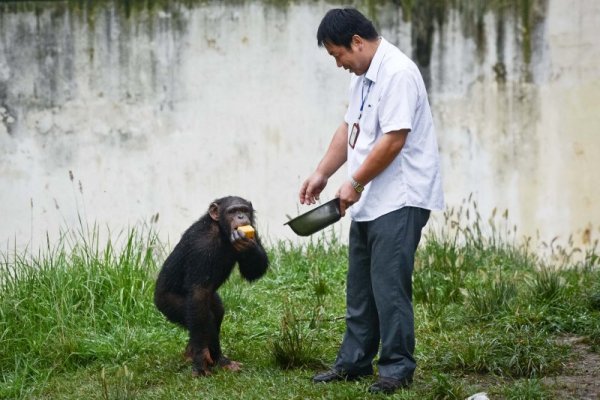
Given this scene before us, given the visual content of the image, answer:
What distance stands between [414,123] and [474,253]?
3.85 m

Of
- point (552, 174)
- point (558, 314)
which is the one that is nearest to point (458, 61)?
point (552, 174)

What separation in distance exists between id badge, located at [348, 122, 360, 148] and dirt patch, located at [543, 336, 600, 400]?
1.75 meters

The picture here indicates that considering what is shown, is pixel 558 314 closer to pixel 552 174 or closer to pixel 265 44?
pixel 552 174

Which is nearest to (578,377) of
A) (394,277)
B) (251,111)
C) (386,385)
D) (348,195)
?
(386,385)

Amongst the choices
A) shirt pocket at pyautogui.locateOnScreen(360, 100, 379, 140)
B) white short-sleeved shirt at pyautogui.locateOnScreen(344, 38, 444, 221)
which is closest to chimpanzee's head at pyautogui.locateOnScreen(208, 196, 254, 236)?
white short-sleeved shirt at pyautogui.locateOnScreen(344, 38, 444, 221)

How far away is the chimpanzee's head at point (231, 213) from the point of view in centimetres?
731

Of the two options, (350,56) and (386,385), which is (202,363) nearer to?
(386,385)

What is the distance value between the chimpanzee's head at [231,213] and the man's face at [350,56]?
1254mm

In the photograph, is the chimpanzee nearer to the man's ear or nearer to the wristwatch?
the wristwatch

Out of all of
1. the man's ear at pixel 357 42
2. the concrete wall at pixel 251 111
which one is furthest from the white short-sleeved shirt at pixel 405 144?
the concrete wall at pixel 251 111

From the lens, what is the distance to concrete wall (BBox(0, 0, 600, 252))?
1218 centimetres

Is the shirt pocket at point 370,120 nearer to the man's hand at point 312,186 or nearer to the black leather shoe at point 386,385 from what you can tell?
the man's hand at point 312,186

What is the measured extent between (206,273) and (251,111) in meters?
5.08

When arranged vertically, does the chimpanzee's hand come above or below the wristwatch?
below
